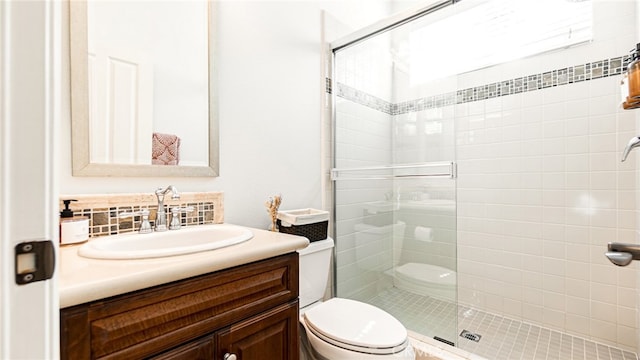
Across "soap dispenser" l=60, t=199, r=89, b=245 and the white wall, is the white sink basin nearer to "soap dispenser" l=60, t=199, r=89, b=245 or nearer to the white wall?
"soap dispenser" l=60, t=199, r=89, b=245

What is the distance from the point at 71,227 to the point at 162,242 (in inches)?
10.6

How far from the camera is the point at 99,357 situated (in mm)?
612

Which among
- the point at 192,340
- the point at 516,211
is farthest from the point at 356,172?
the point at 192,340

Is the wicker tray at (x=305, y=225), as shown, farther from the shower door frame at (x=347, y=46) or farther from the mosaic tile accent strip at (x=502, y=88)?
the mosaic tile accent strip at (x=502, y=88)

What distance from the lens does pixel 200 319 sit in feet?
2.52

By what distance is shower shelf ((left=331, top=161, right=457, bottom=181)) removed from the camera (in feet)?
5.22

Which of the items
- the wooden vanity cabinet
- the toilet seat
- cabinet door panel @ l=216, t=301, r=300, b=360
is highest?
the wooden vanity cabinet

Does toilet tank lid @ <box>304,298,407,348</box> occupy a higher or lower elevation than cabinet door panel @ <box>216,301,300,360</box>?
lower

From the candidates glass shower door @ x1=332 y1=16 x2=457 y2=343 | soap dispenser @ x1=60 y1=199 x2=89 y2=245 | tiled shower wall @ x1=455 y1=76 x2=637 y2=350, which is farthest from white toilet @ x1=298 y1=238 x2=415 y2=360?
tiled shower wall @ x1=455 y1=76 x2=637 y2=350

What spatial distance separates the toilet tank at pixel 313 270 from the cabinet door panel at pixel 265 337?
0.39m
